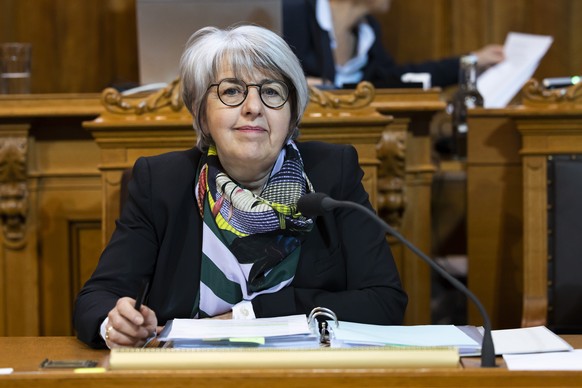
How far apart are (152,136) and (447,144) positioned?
5.49ft

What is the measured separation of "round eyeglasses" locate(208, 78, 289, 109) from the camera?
84.4 inches

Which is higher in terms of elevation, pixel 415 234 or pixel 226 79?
pixel 226 79

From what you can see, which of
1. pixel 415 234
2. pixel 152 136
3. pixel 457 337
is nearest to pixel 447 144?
pixel 415 234

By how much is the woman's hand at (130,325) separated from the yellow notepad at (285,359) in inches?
11.4

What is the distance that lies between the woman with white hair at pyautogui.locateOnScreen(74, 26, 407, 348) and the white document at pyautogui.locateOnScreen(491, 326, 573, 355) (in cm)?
39

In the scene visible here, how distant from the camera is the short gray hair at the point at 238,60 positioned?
84.4 inches

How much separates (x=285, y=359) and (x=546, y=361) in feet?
1.39

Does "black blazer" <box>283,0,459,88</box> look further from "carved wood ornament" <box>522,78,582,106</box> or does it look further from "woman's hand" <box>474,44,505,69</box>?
"carved wood ornament" <box>522,78,582,106</box>

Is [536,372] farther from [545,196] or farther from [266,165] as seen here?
[545,196]

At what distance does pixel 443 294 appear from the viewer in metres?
4.35

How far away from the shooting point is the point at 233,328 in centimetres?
169

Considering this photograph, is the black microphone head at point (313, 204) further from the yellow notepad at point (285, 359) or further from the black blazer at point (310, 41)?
the black blazer at point (310, 41)

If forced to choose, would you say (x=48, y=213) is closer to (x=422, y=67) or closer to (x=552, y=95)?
(x=552, y=95)

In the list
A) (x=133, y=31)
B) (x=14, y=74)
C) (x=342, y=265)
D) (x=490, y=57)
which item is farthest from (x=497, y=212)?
(x=133, y=31)
